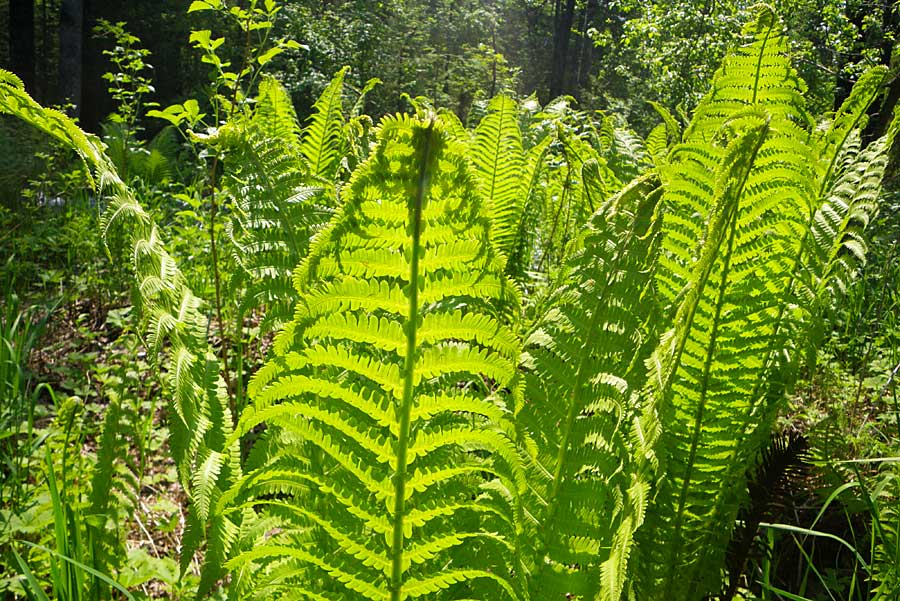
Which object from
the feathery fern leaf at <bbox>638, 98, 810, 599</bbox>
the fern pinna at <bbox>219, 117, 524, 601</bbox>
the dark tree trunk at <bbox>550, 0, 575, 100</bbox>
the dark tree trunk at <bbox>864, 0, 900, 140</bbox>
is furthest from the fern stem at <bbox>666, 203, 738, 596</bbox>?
the dark tree trunk at <bbox>550, 0, 575, 100</bbox>

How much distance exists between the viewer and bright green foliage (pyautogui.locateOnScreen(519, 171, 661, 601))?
90cm

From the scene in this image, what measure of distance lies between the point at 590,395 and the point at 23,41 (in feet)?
38.5

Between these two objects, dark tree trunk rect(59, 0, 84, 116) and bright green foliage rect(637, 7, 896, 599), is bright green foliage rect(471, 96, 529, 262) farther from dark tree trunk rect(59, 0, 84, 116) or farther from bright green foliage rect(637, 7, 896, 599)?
dark tree trunk rect(59, 0, 84, 116)

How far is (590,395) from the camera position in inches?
35.9

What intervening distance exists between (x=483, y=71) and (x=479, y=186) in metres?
18.5

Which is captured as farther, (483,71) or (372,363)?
(483,71)

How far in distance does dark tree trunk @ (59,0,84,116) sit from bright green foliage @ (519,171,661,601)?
30.2ft

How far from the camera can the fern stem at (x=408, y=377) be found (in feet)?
2.14

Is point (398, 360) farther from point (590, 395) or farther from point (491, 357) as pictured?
point (590, 395)

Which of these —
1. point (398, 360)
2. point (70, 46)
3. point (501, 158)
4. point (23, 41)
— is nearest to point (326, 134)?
point (501, 158)

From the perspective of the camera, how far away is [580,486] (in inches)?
36.0

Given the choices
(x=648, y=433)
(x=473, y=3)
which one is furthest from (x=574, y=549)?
(x=473, y=3)

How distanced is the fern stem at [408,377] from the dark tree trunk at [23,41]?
435 inches

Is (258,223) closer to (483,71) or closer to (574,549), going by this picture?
(574,549)
